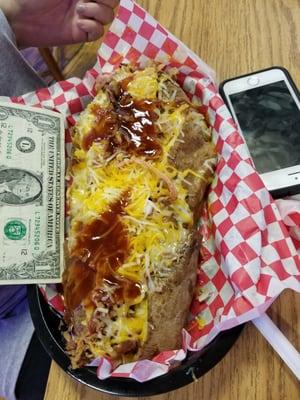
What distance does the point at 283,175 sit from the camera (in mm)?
977

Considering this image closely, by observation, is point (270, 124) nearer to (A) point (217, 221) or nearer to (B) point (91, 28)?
(A) point (217, 221)

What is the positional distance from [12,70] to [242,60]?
26.1 inches

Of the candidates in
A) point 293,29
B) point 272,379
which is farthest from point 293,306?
point 293,29

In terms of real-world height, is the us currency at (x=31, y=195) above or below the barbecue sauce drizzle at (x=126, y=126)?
below

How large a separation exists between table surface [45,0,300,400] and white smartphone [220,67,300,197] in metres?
0.11

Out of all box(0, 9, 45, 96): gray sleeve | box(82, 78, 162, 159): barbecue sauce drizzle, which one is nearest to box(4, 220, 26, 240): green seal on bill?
box(82, 78, 162, 159): barbecue sauce drizzle

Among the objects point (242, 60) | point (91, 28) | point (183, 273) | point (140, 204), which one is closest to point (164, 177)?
point (140, 204)

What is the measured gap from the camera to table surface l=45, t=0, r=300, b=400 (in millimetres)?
853

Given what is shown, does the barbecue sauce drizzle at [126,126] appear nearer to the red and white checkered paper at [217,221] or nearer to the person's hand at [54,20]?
the red and white checkered paper at [217,221]

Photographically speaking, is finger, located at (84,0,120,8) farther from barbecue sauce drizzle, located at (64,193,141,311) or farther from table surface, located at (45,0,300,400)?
barbecue sauce drizzle, located at (64,193,141,311)

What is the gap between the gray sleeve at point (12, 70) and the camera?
1.24 metres

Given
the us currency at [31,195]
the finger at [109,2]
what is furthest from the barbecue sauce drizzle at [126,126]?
the finger at [109,2]

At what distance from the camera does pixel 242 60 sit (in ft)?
4.05

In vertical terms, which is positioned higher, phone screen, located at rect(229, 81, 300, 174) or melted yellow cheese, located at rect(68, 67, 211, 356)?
phone screen, located at rect(229, 81, 300, 174)
